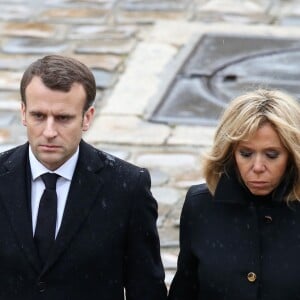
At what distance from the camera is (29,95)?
464 centimetres

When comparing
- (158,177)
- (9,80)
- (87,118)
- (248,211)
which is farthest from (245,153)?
(9,80)

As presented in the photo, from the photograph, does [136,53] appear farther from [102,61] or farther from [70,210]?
[70,210]

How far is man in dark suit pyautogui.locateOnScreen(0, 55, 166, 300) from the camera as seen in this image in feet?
15.3

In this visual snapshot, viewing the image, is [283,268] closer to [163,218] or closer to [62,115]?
[62,115]

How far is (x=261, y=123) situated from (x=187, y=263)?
64 cm

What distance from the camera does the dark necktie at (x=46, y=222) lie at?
187 inches

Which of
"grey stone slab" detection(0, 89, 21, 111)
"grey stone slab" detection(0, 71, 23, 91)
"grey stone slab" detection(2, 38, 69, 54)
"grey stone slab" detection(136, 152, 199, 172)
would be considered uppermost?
"grey stone slab" detection(2, 38, 69, 54)

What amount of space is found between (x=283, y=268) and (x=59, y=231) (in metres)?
0.84

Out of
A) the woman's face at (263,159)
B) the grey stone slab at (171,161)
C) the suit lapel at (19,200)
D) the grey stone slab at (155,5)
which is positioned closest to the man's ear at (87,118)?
the suit lapel at (19,200)

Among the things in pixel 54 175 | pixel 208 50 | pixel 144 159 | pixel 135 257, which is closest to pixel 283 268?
pixel 135 257

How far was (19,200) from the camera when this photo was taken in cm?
477

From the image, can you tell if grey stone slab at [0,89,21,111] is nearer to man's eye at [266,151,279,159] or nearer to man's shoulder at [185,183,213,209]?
man's shoulder at [185,183,213,209]

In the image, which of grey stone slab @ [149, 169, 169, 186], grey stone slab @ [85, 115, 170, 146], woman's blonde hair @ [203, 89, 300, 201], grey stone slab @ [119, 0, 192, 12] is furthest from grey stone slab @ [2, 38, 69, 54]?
woman's blonde hair @ [203, 89, 300, 201]

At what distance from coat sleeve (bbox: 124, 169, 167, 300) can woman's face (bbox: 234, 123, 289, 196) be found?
0.44 meters
